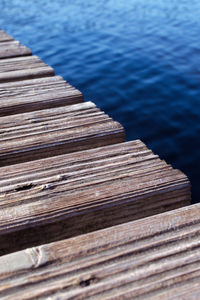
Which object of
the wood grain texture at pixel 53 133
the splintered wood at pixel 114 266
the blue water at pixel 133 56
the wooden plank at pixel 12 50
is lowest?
the blue water at pixel 133 56

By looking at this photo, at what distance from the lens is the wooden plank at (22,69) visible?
4227 mm

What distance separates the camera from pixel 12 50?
5262mm

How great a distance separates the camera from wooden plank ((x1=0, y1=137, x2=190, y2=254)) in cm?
196

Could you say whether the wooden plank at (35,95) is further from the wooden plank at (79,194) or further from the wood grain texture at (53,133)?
the wooden plank at (79,194)

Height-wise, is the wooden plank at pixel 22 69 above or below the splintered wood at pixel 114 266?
below

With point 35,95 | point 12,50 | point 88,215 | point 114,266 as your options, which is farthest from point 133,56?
point 114,266

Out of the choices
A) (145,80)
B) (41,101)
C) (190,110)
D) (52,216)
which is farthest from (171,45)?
(52,216)

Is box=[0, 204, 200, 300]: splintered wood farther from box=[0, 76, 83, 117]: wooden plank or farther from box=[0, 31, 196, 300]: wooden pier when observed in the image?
box=[0, 76, 83, 117]: wooden plank

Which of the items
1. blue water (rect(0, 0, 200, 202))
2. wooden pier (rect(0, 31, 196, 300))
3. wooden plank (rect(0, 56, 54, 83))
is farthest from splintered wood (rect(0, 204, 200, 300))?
wooden plank (rect(0, 56, 54, 83))

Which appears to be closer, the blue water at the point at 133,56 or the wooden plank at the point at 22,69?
the wooden plank at the point at 22,69

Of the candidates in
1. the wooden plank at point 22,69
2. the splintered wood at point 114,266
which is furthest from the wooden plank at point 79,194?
the wooden plank at point 22,69

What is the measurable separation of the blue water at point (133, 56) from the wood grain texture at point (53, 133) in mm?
1687

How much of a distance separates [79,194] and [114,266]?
60 centimetres

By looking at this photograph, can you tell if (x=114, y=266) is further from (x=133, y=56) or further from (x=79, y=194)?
(x=133, y=56)
